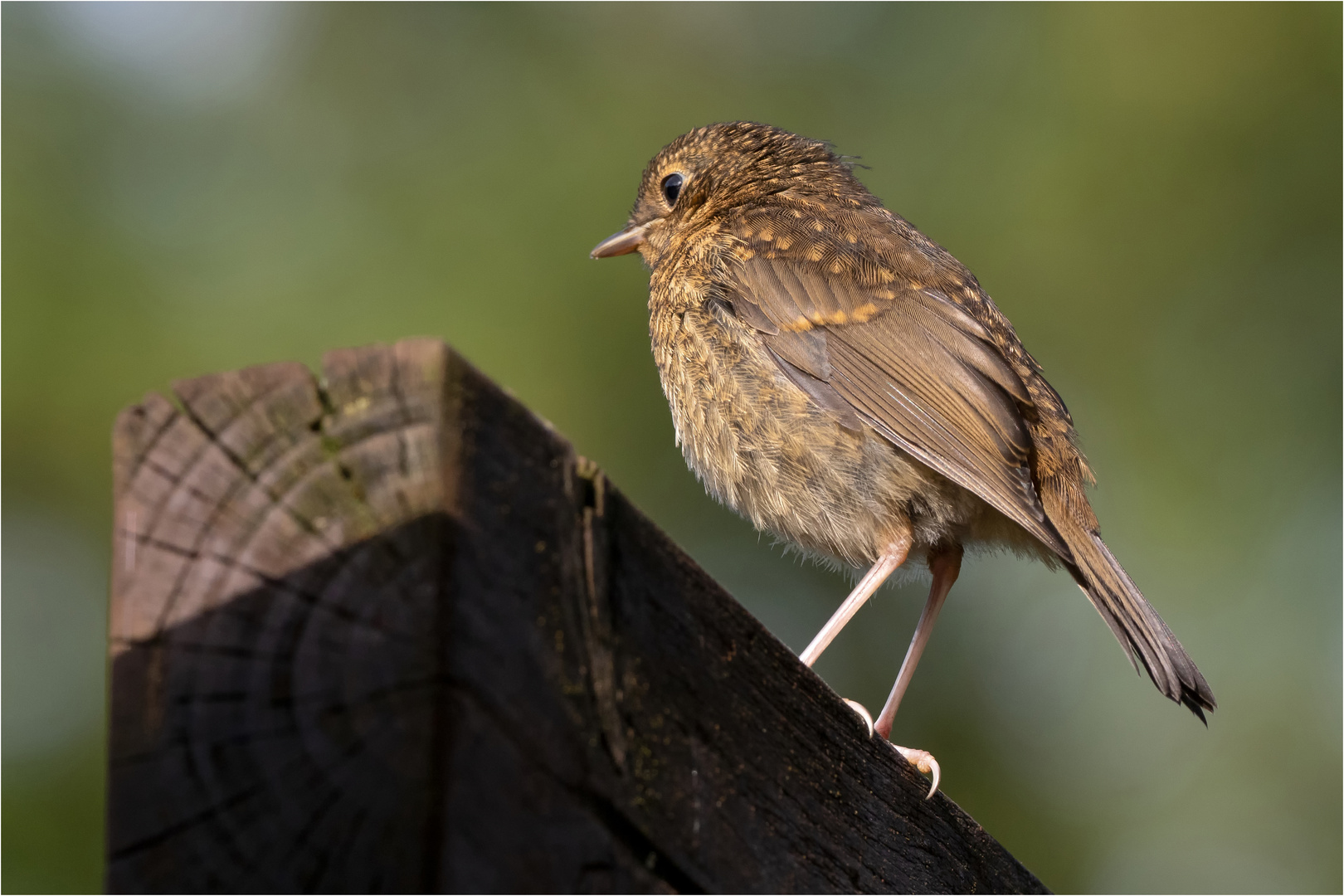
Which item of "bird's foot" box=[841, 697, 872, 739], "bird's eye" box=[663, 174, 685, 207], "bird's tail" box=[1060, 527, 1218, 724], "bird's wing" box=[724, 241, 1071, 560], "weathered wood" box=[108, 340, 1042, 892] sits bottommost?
"weathered wood" box=[108, 340, 1042, 892]

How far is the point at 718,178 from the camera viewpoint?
5363 mm

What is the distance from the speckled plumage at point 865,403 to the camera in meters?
3.85

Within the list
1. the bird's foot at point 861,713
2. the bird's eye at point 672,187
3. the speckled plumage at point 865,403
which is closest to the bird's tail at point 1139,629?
the speckled plumage at point 865,403

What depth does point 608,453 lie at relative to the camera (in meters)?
9.03

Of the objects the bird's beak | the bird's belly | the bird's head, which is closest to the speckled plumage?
the bird's belly

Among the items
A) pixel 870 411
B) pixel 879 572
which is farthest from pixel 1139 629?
pixel 870 411

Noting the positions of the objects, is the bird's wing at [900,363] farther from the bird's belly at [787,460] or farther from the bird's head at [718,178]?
the bird's head at [718,178]

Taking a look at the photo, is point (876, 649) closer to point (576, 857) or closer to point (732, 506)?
point (732, 506)

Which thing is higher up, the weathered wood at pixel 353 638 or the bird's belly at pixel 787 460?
the bird's belly at pixel 787 460

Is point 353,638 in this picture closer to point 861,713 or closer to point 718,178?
point 861,713

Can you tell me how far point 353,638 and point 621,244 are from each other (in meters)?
4.30

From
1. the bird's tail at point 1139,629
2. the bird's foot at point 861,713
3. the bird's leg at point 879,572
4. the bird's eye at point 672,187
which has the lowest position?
the bird's foot at point 861,713

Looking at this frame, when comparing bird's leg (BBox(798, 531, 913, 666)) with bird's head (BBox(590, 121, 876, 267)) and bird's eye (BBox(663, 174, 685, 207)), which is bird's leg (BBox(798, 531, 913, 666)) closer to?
bird's head (BBox(590, 121, 876, 267))

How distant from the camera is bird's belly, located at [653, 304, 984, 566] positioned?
3.88 metres
